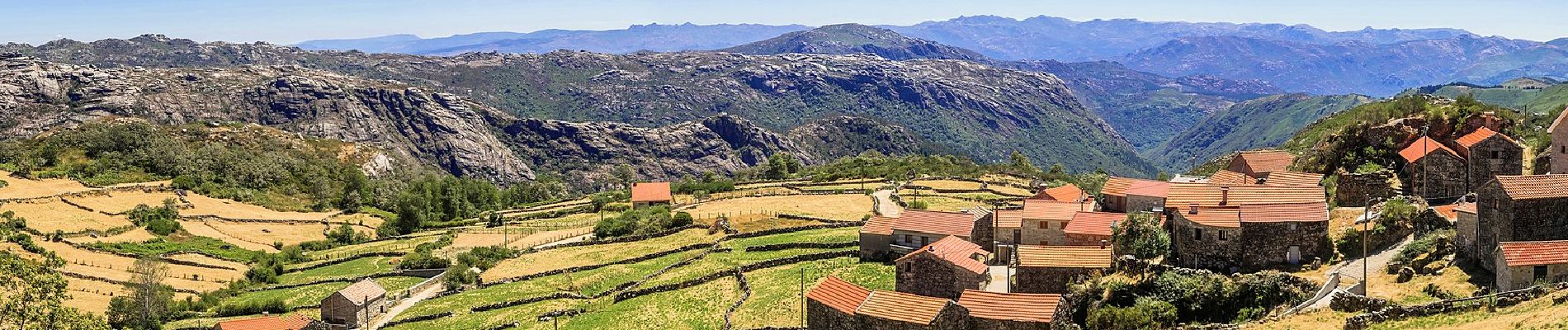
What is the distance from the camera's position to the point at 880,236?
5359 centimetres

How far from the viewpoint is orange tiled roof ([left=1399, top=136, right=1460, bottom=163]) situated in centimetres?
4647

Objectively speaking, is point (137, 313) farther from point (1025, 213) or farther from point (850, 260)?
point (1025, 213)

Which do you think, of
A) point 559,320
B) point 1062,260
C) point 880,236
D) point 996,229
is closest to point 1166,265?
point 1062,260

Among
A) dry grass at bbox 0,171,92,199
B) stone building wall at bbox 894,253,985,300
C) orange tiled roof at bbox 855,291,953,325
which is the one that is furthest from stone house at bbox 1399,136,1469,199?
dry grass at bbox 0,171,92,199

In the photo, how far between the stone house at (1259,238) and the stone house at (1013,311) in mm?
8078

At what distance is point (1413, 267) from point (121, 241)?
3283 inches

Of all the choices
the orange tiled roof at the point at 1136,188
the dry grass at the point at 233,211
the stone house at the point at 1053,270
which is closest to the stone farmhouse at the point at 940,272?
the stone house at the point at 1053,270

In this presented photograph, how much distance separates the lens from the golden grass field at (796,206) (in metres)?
78.0

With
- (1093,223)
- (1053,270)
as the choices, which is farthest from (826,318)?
(1093,223)

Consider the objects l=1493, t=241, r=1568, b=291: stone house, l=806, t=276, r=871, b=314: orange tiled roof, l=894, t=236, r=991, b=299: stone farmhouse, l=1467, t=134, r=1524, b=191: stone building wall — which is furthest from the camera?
l=1467, t=134, r=1524, b=191: stone building wall

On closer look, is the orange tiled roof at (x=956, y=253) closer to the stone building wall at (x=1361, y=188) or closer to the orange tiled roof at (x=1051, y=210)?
the orange tiled roof at (x=1051, y=210)

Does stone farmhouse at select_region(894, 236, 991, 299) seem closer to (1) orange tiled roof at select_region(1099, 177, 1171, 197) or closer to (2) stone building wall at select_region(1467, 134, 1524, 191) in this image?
(1) orange tiled roof at select_region(1099, 177, 1171, 197)

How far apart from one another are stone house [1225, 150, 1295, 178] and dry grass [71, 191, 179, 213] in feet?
286

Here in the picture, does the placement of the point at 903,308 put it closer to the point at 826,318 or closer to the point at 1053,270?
the point at 826,318
